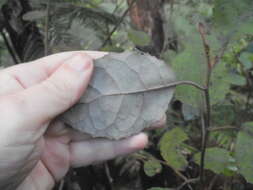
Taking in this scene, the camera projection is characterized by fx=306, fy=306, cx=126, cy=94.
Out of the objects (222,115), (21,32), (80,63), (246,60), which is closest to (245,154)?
(80,63)

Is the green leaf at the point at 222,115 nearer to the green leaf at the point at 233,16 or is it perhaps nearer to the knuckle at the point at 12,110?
the green leaf at the point at 233,16

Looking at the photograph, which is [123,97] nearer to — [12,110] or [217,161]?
[12,110]

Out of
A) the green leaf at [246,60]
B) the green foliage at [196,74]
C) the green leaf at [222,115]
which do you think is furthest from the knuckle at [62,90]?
the green leaf at [222,115]

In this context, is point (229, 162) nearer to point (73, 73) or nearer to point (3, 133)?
point (73, 73)

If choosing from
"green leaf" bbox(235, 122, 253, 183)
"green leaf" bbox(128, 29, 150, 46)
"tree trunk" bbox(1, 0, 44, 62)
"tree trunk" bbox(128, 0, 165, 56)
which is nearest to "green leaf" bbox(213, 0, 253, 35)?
"green leaf" bbox(235, 122, 253, 183)

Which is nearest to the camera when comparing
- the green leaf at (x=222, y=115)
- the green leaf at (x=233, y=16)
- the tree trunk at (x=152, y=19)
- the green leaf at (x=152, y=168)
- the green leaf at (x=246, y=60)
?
the green leaf at (x=233, y=16)

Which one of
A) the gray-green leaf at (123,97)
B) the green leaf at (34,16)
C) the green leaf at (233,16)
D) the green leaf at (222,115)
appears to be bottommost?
the green leaf at (222,115)

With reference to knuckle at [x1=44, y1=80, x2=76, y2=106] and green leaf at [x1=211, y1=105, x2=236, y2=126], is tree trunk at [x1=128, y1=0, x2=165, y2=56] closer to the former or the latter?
green leaf at [x1=211, y1=105, x2=236, y2=126]
